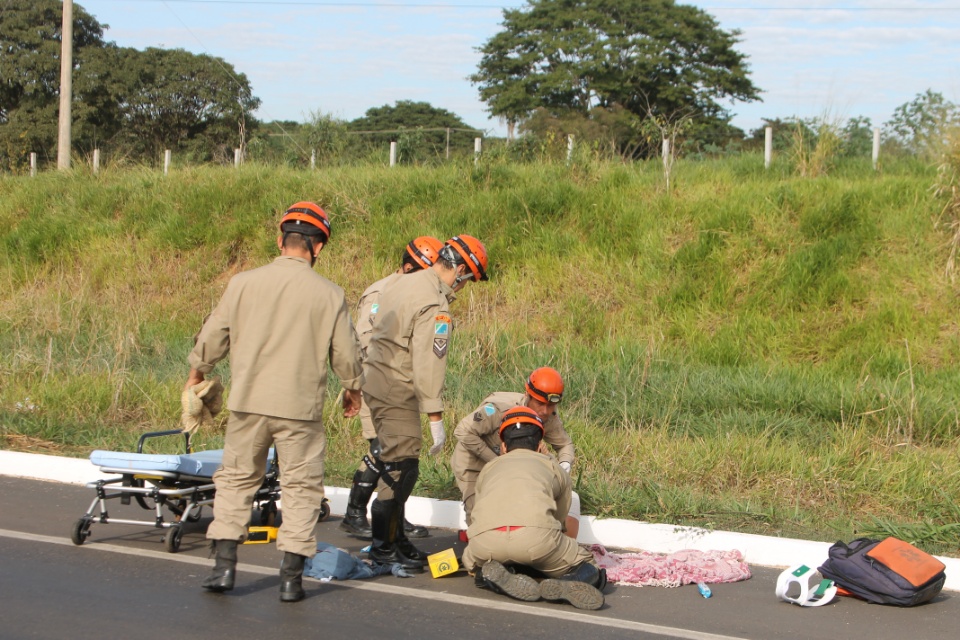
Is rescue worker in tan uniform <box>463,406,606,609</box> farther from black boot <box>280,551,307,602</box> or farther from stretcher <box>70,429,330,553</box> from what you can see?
stretcher <box>70,429,330,553</box>

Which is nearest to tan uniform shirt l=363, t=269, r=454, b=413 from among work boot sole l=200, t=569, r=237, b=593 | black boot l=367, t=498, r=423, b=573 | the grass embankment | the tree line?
black boot l=367, t=498, r=423, b=573

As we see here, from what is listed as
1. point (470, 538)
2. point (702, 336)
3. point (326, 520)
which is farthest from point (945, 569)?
point (702, 336)

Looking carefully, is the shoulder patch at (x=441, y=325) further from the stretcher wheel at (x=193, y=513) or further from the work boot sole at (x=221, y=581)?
the stretcher wheel at (x=193, y=513)

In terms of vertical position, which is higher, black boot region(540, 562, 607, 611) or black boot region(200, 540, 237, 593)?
black boot region(200, 540, 237, 593)

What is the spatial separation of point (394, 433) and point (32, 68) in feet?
148

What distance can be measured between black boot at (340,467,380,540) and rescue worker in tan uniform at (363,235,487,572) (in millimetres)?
708

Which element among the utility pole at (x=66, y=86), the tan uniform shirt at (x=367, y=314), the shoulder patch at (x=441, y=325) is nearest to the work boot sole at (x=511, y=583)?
the shoulder patch at (x=441, y=325)

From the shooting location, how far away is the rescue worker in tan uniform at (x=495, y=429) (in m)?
6.50

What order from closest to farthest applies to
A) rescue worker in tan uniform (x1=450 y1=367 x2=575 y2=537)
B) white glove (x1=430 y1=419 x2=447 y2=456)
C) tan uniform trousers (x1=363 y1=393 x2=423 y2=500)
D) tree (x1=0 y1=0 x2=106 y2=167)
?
white glove (x1=430 y1=419 x2=447 y2=456)
tan uniform trousers (x1=363 y1=393 x2=423 y2=500)
rescue worker in tan uniform (x1=450 y1=367 x2=575 y2=537)
tree (x1=0 y1=0 x2=106 y2=167)

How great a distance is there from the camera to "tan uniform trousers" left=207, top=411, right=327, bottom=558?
5.37 meters

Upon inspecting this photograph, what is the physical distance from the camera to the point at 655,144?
782 inches

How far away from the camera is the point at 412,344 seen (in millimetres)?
6195

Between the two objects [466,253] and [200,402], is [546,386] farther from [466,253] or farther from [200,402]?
[200,402]

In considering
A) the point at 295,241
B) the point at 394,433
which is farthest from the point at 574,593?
the point at 295,241
